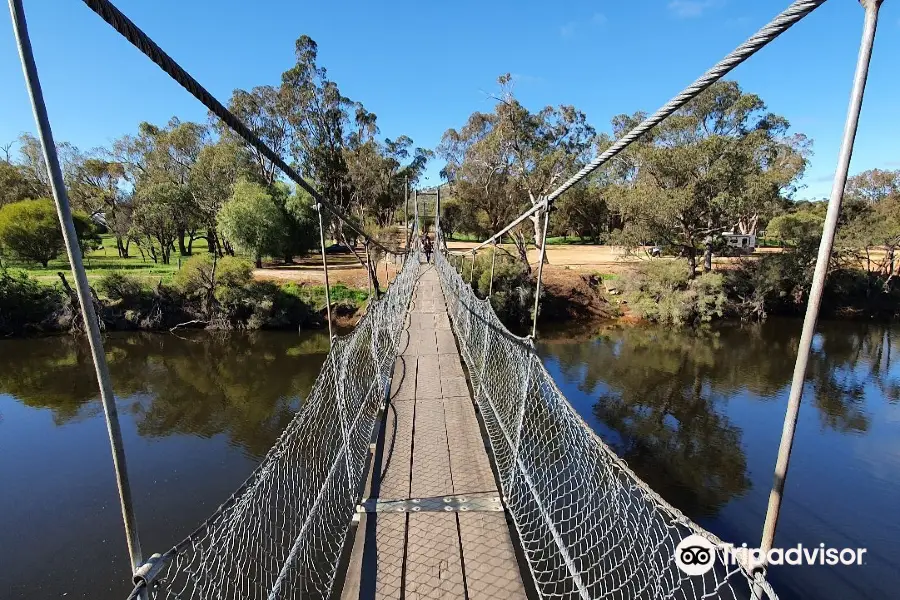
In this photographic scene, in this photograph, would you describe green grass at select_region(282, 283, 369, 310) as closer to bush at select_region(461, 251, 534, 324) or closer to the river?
the river

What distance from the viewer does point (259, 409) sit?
Result: 707 centimetres

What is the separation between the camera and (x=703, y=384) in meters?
8.03

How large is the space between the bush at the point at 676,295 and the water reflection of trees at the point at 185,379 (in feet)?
26.7

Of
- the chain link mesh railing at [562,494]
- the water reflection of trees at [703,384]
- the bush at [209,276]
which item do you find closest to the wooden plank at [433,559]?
the chain link mesh railing at [562,494]

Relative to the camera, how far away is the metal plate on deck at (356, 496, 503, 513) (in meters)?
1.96

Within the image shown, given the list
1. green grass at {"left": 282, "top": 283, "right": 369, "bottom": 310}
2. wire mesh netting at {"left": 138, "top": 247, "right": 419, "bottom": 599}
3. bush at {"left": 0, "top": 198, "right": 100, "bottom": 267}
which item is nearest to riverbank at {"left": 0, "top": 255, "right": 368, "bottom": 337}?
green grass at {"left": 282, "top": 283, "right": 369, "bottom": 310}

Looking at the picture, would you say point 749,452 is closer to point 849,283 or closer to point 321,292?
point 321,292

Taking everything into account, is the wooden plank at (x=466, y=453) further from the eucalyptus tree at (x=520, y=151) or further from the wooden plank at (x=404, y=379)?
the eucalyptus tree at (x=520, y=151)

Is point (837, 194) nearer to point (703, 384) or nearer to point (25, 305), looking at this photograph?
point (703, 384)

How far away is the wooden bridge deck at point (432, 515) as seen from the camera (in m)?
1.58

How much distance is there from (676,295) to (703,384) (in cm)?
439

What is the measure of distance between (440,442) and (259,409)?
541 cm

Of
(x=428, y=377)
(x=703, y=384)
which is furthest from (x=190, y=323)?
(x=703, y=384)

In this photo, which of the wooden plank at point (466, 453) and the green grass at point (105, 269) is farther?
the green grass at point (105, 269)
